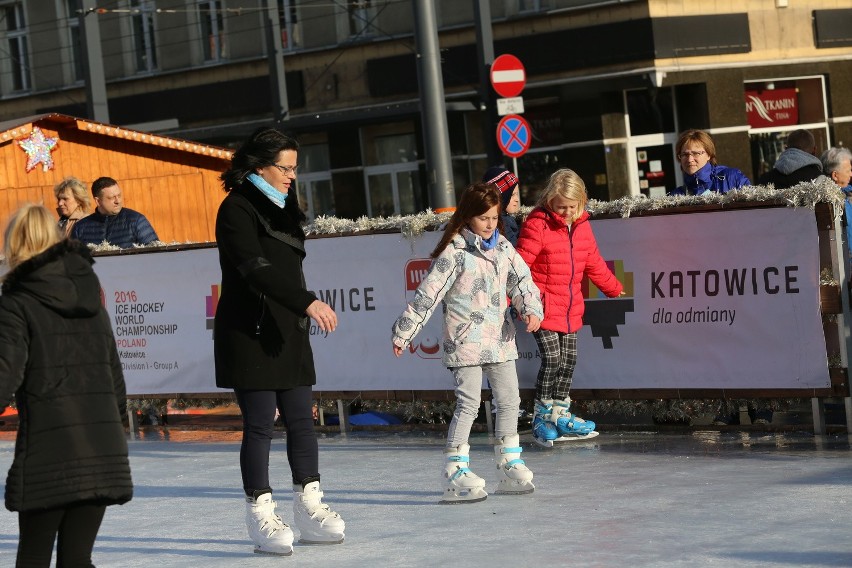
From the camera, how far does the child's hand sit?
748 centimetres

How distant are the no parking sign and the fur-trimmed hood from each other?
625 inches

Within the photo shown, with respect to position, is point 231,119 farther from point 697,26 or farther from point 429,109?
point 429,109

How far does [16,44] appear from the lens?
37.0 m

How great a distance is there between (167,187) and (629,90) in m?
10.9

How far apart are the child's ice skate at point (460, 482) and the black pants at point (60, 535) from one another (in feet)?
9.03

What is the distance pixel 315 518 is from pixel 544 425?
9.93 feet

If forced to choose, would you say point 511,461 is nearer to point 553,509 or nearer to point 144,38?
point 553,509

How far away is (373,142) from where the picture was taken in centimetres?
3078

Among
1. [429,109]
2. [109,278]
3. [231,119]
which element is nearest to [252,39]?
[231,119]

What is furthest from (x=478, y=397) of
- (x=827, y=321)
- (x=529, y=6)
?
(x=529, y=6)

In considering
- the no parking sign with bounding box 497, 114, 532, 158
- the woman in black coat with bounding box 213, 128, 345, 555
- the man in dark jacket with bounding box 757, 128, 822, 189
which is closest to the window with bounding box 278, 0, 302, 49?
the no parking sign with bounding box 497, 114, 532, 158

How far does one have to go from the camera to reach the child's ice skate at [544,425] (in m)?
9.47

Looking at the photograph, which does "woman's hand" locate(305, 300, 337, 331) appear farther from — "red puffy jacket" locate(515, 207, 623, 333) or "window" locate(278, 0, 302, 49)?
"window" locate(278, 0, 302, 49)

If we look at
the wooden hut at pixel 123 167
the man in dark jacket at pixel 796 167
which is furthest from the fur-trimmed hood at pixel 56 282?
the wooden hut at pixel 123 167
